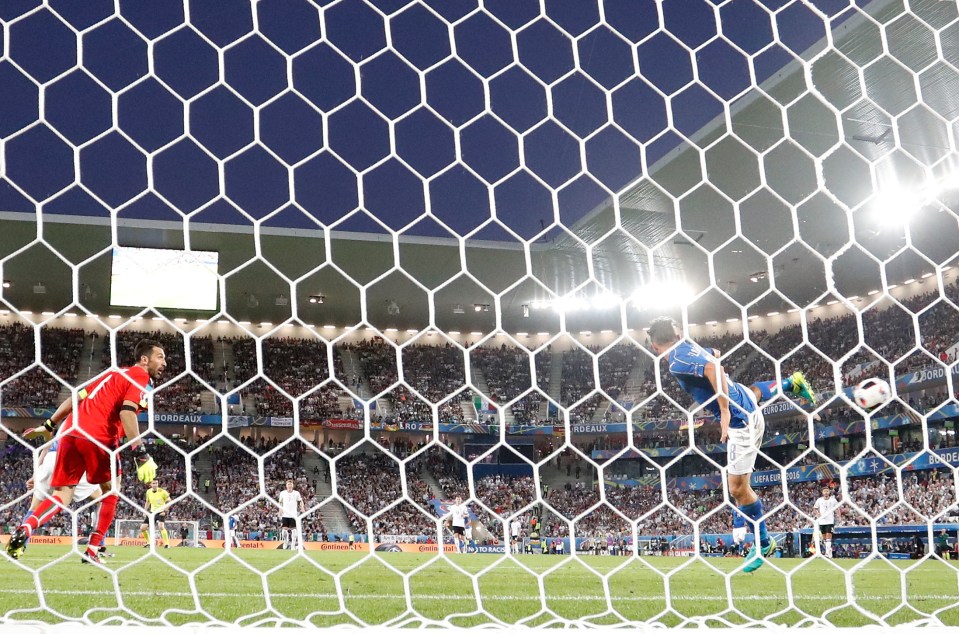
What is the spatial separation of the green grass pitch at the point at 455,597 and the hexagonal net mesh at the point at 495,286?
0.06m

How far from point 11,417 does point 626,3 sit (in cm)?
2088

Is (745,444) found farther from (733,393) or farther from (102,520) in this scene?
(102,520)

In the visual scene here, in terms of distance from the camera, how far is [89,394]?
390 cm

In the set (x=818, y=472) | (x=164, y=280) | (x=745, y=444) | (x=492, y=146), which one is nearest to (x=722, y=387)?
(x=745, y=444)

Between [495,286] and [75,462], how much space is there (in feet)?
59.4

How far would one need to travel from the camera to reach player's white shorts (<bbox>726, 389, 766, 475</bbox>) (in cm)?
391

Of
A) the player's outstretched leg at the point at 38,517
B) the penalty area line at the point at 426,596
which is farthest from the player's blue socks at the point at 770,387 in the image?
the player's outstretched leg at the point at 38,517

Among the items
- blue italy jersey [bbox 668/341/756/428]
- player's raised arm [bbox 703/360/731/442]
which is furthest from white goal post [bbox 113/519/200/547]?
player's raised arm [bbox 703/360/731/442]

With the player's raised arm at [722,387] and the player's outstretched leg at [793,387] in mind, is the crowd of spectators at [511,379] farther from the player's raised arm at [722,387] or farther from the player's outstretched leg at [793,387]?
the player's raised arm at [722,387]

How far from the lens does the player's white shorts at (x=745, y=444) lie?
3.91m

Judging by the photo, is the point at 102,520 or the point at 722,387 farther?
the point at 102,520

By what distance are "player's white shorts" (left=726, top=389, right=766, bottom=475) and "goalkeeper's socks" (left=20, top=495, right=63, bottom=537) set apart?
3243 mm

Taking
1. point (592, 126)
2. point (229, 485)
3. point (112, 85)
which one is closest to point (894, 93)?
point (592, 126)

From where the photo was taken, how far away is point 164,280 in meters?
19.2
